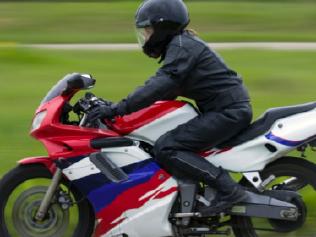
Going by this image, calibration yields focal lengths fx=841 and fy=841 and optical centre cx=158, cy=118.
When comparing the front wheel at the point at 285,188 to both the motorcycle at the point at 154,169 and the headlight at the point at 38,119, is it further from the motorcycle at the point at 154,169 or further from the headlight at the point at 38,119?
the headlight at the point at 38,119

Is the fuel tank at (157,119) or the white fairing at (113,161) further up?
the fuel tank at (157,119)

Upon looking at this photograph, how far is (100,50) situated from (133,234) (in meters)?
11.1

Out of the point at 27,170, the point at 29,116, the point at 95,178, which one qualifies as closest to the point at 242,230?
the point at 95,178

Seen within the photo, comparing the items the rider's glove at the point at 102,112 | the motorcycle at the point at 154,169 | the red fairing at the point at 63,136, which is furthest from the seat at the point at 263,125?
the red fairing at the point at 63,136

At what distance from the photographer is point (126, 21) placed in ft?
76.6

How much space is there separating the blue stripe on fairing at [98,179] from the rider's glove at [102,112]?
367 mm

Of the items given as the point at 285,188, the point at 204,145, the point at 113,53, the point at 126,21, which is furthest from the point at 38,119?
the point at 126,21

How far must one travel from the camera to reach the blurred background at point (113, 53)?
9820mm

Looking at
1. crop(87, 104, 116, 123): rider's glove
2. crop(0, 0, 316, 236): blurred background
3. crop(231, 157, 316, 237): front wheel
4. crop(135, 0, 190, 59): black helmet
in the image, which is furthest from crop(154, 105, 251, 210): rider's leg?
crop(0, 0, 316, 236): blurred background

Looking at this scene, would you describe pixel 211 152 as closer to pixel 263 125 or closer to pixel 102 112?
pixel 263 125

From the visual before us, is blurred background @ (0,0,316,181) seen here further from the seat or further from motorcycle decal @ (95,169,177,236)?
the seat

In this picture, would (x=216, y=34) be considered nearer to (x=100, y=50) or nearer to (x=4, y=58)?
(x=100, y=50)

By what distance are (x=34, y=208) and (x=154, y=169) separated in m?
0.84

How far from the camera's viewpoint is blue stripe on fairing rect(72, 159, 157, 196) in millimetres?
5340
